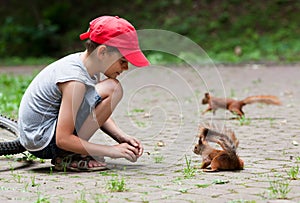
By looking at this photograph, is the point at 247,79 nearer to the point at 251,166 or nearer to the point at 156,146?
the point at 156,146

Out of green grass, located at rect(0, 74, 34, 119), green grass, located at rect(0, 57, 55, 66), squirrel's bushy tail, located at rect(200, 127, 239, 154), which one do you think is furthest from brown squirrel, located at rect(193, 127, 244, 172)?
green grass, located at rect(0, 57, 55, 66)

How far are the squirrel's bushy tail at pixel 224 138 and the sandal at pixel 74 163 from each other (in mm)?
751

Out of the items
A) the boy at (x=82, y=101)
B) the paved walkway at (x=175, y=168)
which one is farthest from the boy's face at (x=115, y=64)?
the paved walkway at (x=175, y=168)

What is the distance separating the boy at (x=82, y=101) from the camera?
419 centimetres

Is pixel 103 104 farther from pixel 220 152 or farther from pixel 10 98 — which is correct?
pixel 10 98

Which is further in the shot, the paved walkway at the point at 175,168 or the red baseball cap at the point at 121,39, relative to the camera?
the red baseball cap at the point at 121,39

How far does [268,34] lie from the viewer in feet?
58.4

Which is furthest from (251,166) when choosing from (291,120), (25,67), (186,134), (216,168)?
(25,67)

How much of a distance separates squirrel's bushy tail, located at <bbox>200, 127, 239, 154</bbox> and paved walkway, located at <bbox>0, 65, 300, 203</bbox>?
0.18 meters

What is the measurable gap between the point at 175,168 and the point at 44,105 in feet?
3.28

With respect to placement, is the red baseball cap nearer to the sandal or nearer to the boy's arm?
the boy's arm

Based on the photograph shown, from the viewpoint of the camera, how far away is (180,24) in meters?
19.2

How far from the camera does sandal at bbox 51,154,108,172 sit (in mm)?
4453

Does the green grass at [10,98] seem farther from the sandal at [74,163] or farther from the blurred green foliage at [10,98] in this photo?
the sandal at [74,163]
